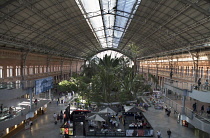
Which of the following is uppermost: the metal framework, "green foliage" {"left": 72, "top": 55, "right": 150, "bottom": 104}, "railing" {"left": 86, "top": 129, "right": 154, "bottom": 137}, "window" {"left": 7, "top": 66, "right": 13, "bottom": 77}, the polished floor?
the metal framework

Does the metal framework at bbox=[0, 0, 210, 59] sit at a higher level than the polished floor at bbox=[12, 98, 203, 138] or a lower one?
higher

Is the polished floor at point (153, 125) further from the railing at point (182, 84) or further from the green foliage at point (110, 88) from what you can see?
the railing at point (182, 84)

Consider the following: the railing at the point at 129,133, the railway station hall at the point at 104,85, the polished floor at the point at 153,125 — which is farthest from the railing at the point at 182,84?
the railing at the point at 129,133

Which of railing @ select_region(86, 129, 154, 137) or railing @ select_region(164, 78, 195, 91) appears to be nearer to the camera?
railing @ select_region(164, 78, 195, 91)

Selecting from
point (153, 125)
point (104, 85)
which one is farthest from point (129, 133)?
point (104, 85)

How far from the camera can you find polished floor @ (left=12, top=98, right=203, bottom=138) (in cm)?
1984

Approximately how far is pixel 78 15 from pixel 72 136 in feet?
62.4

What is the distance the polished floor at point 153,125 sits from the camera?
65.1ft

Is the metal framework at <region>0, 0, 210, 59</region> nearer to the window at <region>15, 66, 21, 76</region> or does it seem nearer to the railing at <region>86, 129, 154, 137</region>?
the window at <region>15, 66, 21, 76</region>

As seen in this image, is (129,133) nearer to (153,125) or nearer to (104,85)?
(153,125)

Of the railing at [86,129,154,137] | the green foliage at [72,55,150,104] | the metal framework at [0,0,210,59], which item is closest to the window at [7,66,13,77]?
the metal framework at [0,0,210,59]

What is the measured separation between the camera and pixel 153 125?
23344 millimetres

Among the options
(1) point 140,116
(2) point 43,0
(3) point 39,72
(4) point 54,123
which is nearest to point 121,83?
(1) point 140,116

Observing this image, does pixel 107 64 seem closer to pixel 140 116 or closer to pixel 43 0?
pixel 140 116
